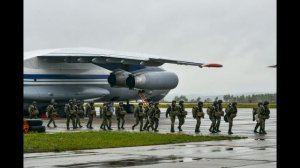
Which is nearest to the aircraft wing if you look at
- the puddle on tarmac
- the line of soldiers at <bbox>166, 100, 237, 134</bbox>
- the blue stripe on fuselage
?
the blue stripe on fuselage

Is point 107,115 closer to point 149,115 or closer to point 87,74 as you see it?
point 149,115

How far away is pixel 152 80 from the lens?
4022 cm

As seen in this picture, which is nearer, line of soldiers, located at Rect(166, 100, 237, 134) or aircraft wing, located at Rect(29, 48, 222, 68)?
line of soldiers, located at Rect(166, 100, 237, 134)

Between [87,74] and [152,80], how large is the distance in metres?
5.01

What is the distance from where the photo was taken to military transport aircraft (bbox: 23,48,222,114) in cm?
3903

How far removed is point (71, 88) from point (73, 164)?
2882 centimetres

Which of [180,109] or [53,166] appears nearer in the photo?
[53,166]

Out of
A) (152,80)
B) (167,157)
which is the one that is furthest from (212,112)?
(152,80)

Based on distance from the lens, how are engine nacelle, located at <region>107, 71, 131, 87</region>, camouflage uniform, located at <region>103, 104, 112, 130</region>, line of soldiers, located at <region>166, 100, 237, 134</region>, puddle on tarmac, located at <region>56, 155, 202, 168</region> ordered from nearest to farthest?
puddle on tarmac, located at <region>56, 155, 202, 168</region>, line of soldiers, located at <region>166, 100, 237, 134</region>, camouflage uniform, located at <region>103, 104, 112, 130</region>, engine nacelle, located at <region>107, 71, 131, 87</region>

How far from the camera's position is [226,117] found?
24906 mm

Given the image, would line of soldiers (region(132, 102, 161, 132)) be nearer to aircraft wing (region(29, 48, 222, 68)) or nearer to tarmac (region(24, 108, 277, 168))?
tarmac (region(24, 108, 277, 168))

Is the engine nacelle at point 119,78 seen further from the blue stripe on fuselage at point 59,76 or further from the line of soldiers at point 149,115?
the line of soldiers at point 149,115
